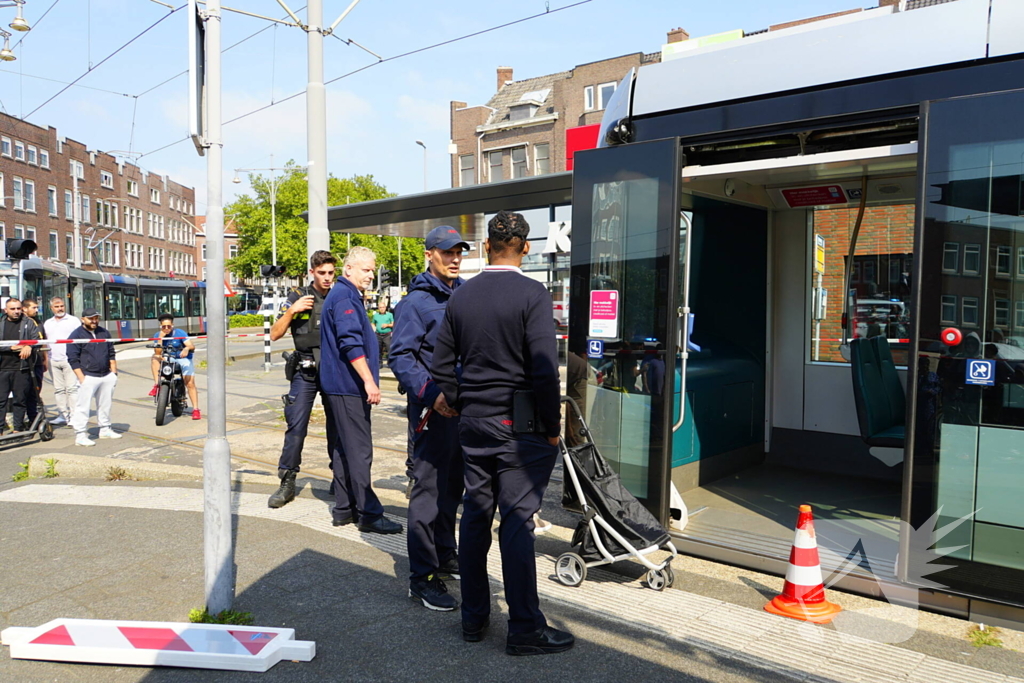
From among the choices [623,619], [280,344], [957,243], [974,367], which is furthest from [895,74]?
[280,344]

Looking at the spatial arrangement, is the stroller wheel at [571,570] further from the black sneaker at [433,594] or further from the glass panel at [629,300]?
the glass panel at [629,300]

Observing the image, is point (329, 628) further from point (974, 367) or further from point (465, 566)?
point (974, 367)

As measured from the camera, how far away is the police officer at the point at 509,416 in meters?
3.60

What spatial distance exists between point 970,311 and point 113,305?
3345 cm

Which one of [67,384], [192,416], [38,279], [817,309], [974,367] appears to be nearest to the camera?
[974,367]

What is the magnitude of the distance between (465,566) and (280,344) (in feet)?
94.7

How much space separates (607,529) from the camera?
4445 mm

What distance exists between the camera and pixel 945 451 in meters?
3.97


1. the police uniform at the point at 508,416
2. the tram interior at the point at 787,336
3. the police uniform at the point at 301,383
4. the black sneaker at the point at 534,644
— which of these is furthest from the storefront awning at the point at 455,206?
the black sneaker at the point at 534,644

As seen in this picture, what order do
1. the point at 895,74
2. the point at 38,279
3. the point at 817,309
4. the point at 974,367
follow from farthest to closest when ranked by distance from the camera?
the point at 38,279 < the point at 817,309 < the point at 895,74 < the point at 974,367

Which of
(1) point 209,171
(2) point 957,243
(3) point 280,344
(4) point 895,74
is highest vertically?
(4) point 895,74

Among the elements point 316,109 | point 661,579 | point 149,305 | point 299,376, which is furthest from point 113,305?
point 661,579

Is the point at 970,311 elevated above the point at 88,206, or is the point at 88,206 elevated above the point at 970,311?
the point at 88,206

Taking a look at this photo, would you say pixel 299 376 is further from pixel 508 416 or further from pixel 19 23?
pixel 19 23
